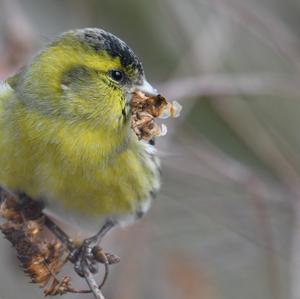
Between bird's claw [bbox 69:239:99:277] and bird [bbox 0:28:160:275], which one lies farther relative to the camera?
bird [bbox 0:28:160:275]

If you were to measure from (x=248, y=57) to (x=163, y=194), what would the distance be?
1.23 metres

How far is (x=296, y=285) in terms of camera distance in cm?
328

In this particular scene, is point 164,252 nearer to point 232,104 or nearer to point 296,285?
point 232,104

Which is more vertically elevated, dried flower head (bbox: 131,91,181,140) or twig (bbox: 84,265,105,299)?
dried flower head (bbox: 131,91,181,140)

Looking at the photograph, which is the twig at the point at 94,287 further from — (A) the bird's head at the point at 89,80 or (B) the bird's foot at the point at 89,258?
(A) the bird's head at the point at 89,80

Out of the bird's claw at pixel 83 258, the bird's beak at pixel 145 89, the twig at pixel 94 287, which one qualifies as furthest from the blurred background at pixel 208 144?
the twig at pixel 94 287

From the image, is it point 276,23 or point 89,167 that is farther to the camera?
point 276,23

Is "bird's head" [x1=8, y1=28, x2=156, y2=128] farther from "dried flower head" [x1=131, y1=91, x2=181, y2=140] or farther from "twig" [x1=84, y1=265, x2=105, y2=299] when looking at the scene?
"twig" [x1=84, y1=265, x2=105, y2=299]

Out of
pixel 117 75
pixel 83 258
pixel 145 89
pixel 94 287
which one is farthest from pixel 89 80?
pixel 94 287

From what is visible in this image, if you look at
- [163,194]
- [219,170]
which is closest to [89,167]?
[219,170]

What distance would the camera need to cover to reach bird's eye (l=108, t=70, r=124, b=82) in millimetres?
3074

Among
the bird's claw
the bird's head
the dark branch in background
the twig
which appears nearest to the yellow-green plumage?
the bird's head

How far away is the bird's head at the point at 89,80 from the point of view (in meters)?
3.07

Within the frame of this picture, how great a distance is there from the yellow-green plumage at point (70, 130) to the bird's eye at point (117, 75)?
0.01m
